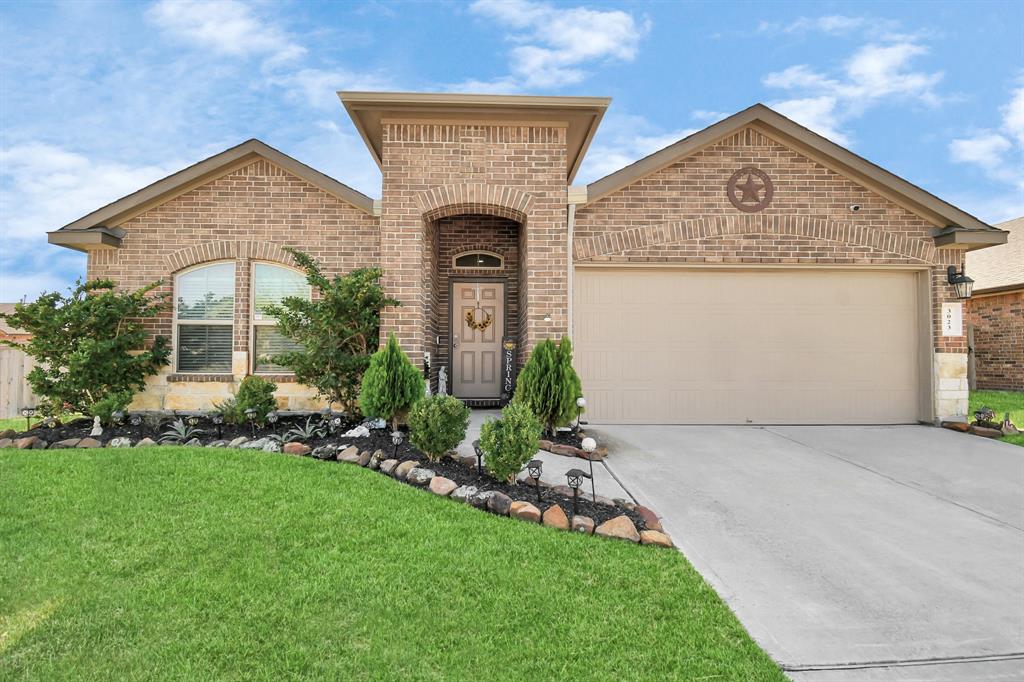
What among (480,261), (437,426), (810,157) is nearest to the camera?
(437,426)

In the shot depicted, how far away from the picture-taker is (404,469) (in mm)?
5160

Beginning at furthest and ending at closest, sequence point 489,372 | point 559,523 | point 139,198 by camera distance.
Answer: point 489,372
point 139,198
point 559,523

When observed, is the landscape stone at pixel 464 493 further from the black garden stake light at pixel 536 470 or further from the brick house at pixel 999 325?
the brick house at pixel 999 325

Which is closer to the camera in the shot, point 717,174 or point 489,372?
point 717,174

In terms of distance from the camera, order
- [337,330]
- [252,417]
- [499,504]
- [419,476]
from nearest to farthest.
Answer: [499,504], [419,476], [252,417], [337,330]

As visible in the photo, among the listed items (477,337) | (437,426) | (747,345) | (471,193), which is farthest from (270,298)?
(747,345)

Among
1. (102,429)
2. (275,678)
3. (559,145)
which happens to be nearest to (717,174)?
(559,145)

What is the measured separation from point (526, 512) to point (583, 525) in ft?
1.46

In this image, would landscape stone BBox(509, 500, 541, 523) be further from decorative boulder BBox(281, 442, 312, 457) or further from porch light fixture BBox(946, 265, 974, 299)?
porch light fixture BBox(946, 265, 974, 299)

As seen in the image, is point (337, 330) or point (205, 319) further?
point (205, 319)

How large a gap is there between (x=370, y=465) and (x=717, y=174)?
256 inches

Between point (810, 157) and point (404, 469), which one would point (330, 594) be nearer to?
point (404, 469)

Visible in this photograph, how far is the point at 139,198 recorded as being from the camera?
8203mm

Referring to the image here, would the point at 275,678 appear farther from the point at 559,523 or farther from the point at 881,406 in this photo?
the point at 881,406
